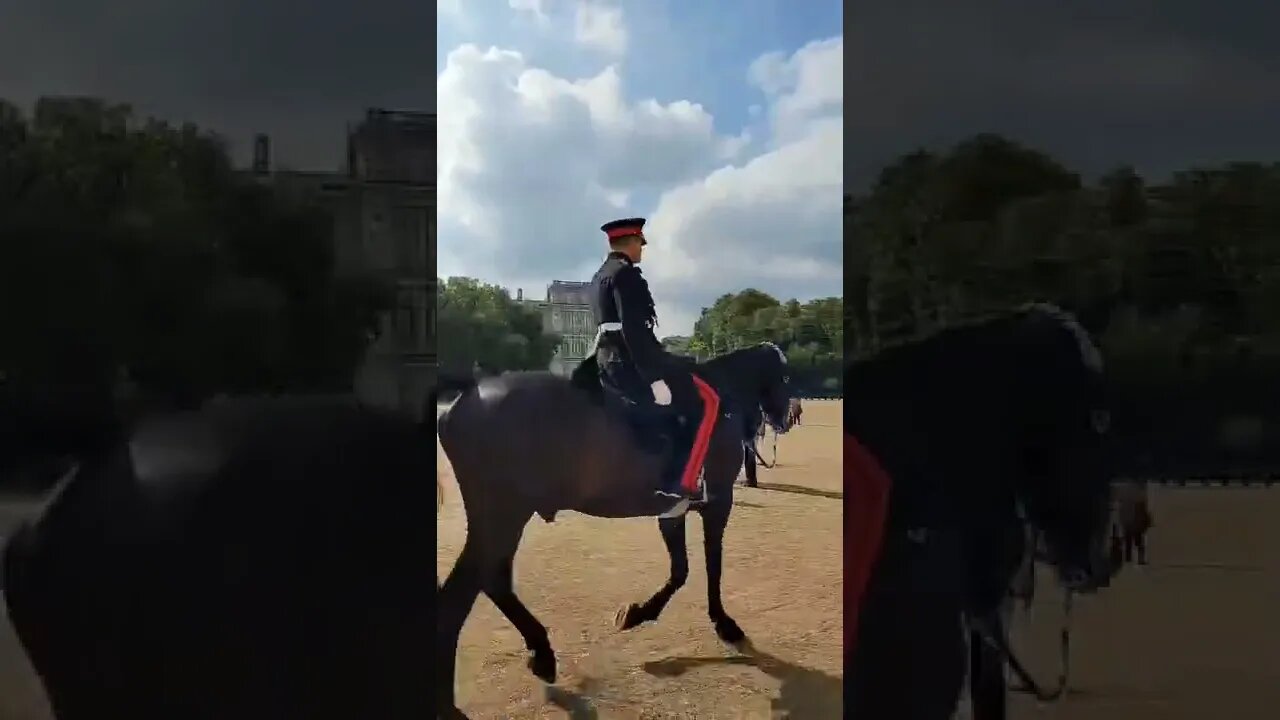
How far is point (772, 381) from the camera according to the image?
3.18 metres

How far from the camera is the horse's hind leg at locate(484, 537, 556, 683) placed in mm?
2740

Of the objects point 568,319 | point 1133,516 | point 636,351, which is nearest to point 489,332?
point 568,319

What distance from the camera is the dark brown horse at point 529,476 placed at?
273cm

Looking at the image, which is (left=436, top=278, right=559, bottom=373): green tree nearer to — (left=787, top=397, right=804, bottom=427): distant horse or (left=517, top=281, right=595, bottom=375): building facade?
(left=517, top=281, right=595, bottom=375): building facade

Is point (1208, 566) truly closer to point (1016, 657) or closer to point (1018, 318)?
point (1016, 657)

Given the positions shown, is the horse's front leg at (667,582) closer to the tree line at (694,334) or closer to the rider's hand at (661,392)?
the rider's hand at (661,392)

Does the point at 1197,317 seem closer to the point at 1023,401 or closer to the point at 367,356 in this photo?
the point at 1023,401

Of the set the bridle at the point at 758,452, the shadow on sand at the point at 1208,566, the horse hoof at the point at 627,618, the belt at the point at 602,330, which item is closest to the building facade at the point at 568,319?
the belt at the point at 602,330

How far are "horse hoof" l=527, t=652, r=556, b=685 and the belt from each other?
1045 mm

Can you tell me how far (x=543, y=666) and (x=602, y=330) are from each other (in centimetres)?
116

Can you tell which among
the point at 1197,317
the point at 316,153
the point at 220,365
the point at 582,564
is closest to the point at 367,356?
the point at 220,365

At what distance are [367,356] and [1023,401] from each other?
1729 mm

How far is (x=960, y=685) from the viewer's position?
226 centimetres

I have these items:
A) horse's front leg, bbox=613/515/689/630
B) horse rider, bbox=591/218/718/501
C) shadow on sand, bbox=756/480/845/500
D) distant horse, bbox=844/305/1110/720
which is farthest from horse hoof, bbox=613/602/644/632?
distant horse, bbox=844/305/1110/720
